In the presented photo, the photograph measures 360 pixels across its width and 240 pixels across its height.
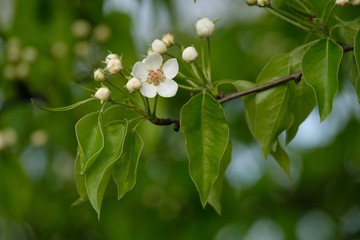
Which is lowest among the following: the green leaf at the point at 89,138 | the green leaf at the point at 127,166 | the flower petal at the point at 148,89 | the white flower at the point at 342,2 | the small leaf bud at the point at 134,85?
the green leaf at the point at 127,166

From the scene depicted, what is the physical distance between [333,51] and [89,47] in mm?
2629

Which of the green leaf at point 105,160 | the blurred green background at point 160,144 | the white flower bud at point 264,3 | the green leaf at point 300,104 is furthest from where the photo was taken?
the blurred green background at point 160,144

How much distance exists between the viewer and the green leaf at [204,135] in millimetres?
2217

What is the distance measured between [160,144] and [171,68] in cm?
309

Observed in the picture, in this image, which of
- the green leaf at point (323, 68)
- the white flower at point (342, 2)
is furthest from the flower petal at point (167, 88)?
the white flower at point (342, 2)

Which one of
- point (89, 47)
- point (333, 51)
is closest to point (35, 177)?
point (89, 47)

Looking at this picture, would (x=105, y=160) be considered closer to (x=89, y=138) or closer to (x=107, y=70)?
(x=89, y=138)

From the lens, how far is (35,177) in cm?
552

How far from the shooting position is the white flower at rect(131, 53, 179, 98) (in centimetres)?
228

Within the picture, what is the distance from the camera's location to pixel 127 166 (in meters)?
2.23

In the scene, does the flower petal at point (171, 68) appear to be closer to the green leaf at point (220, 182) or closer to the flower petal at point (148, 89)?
the flower petal at point (148, 89)

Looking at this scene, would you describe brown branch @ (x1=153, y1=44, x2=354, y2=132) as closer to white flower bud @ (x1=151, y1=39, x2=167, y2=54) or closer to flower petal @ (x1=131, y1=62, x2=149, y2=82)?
flower petal @ (x1=131, y1=62, x2=149, y2=82)

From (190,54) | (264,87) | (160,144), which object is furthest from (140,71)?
(160,144)

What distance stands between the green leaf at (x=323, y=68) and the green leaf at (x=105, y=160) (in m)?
0.51
